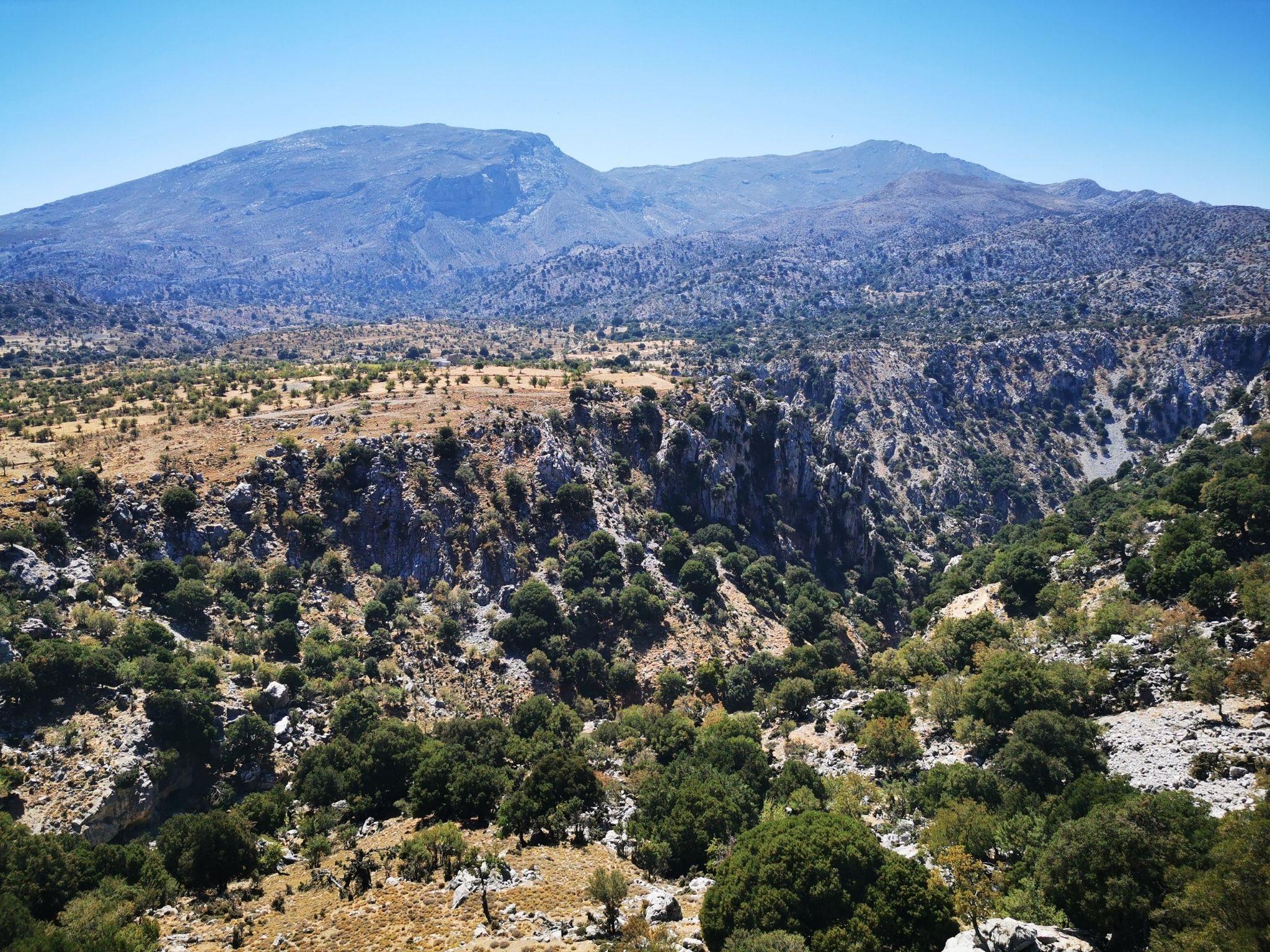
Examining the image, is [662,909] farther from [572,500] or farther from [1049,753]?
[572,500]

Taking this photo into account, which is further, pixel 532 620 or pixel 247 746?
pixel 532 620

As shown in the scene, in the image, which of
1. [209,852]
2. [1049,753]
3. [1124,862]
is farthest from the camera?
[1049,753]

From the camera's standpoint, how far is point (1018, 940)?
22766 millimetres

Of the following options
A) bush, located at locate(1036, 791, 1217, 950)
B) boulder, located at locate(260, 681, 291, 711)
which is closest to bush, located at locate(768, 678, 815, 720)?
bush, located at locate(1036, 791, 1217, 950)

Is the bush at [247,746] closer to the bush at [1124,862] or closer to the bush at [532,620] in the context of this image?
the bush at [532,620]

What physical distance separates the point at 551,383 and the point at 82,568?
2174 inches

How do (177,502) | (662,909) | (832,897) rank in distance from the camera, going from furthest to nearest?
(177,502), (662,909), (832,897)

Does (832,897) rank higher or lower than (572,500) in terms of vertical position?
lower

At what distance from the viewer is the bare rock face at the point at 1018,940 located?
22781mm

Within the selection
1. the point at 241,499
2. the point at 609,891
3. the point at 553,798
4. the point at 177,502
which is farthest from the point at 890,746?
the point at 177,502

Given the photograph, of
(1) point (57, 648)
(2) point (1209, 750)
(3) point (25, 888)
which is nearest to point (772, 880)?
(2) point (1209, 750)

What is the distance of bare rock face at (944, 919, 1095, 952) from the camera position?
22781 mm

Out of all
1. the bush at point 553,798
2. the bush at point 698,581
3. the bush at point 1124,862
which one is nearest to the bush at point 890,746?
the bush at point 1124,862

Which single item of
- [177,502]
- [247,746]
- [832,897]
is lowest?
[247,746]
